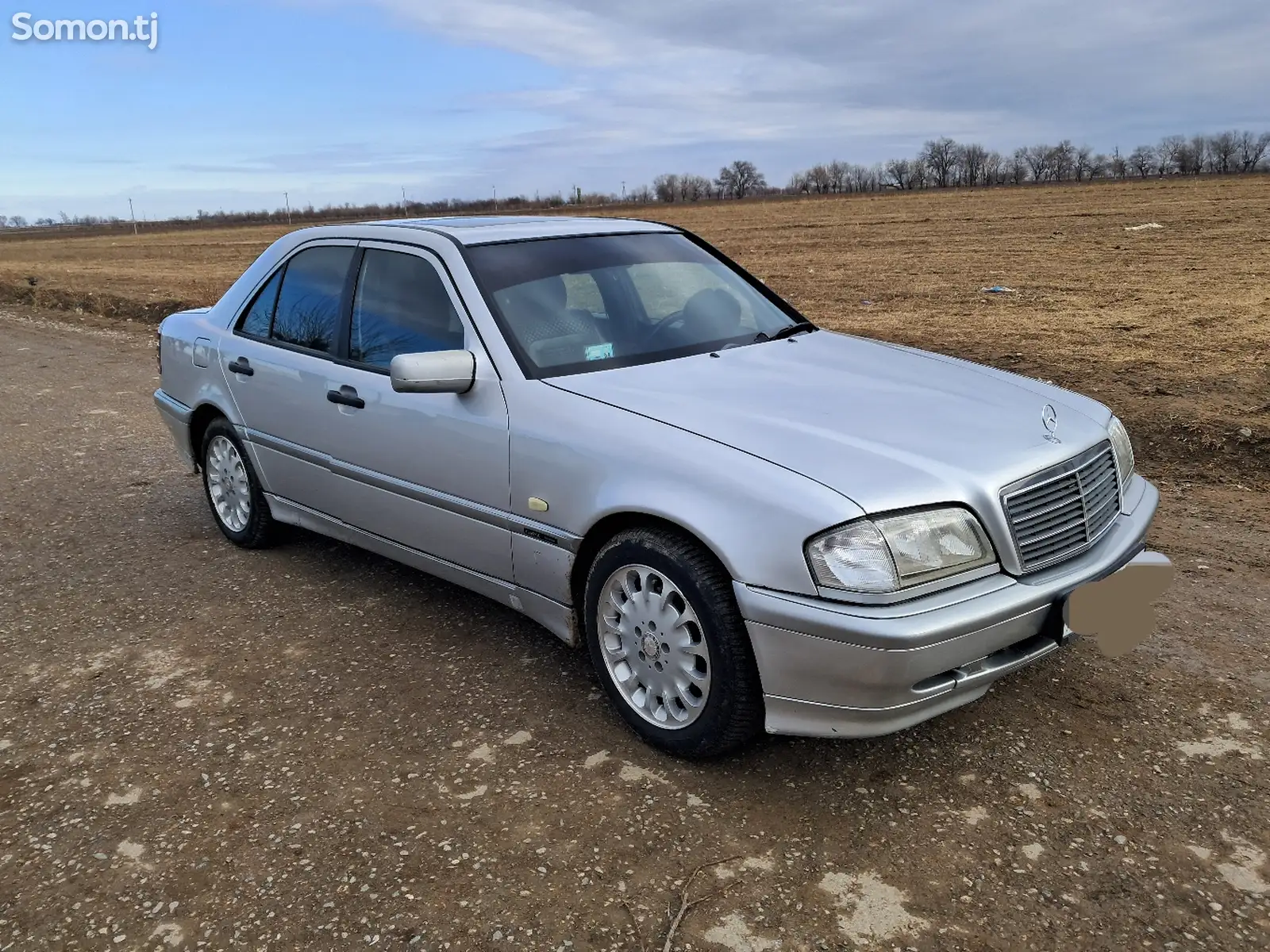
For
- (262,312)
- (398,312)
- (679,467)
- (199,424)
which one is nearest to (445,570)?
(398,312)

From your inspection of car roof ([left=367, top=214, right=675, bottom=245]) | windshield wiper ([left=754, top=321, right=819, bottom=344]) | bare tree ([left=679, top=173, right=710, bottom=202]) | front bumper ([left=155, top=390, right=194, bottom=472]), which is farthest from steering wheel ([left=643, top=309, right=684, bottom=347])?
bare tree ([left=679, top=173, right=710, bottom=202])

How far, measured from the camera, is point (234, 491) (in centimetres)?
521

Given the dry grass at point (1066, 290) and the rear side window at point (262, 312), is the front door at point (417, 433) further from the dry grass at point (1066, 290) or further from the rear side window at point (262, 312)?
the dry grass at point (1066, 290)

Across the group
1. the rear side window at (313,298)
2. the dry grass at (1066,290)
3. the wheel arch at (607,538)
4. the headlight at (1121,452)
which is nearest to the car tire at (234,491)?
the rear side window at (313,298)

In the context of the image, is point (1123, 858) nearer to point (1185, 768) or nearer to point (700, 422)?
point (1185, 768)

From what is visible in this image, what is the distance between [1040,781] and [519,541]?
183 centimetres

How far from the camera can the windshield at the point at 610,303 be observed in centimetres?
371

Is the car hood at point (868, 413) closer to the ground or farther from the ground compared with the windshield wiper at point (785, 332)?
closer to the ground

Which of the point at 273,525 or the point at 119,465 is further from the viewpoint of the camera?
the point at 119,465

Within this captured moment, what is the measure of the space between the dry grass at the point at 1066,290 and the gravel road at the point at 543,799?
264 cm

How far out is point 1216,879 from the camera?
2.53 meters

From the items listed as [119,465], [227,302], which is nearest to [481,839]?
[227,302]

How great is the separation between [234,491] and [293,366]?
107cm

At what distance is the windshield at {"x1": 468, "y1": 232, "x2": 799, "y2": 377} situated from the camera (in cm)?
371
